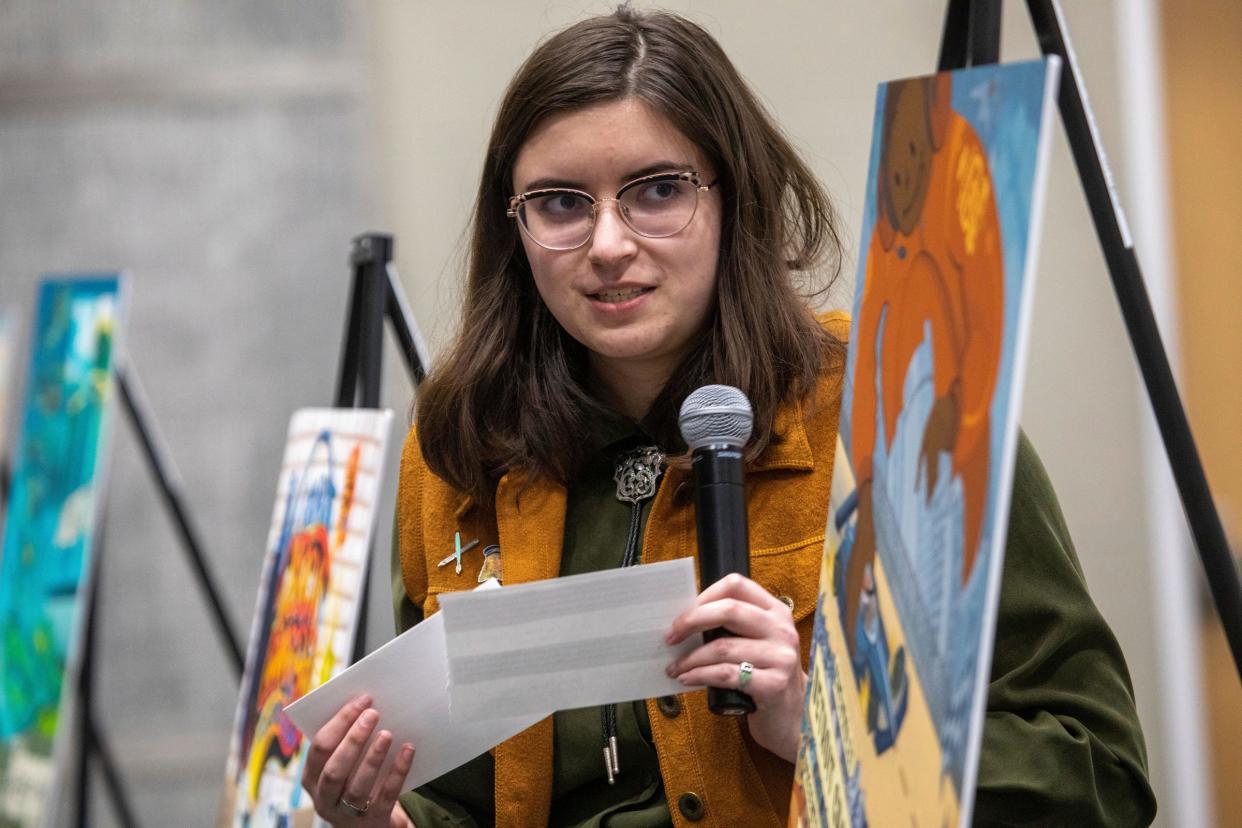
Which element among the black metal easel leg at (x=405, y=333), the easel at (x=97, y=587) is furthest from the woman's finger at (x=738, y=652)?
the easel at (x=97, y=587)

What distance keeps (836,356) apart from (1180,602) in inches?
66.1

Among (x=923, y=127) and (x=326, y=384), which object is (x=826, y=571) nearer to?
(x=923, y=127)

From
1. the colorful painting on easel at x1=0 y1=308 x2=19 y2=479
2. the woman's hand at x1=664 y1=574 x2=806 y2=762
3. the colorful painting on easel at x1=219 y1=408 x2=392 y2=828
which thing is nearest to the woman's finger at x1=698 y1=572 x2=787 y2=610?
the woman's hand at x1=664 y1=574 x2=806 y2=762

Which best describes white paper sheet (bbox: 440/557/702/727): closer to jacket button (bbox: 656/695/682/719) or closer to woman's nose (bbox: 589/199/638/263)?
jacket button (bbox: 656/695/682/719)

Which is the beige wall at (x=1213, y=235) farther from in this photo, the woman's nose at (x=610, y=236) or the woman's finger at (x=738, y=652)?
the woman's finger at (x=738, y=652)

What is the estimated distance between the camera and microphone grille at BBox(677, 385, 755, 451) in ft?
3.65

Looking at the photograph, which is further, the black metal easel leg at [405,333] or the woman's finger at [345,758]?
the black metal easel leg at [405,333]

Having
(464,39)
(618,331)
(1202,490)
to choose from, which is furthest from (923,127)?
(464,39)

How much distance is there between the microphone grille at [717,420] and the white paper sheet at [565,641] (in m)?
0.11

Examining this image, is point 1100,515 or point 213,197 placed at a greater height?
point 213,197

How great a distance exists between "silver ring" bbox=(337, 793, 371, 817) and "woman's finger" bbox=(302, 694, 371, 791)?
4cm

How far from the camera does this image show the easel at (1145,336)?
1.17 m

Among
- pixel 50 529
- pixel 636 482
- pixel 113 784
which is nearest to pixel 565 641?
pixel 636 482

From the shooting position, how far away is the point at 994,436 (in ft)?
2.11
